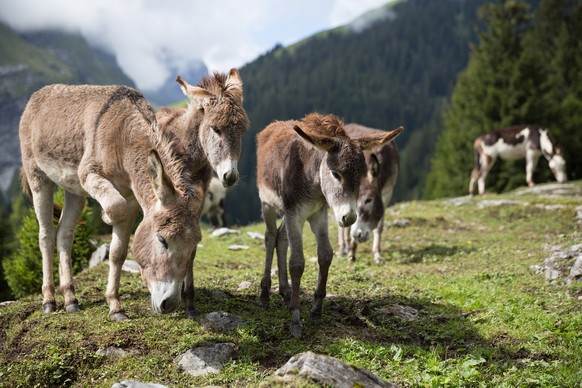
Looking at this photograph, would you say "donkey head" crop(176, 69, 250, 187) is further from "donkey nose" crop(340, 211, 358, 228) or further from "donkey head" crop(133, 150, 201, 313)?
"donkey nose" crop(340, 211, 358, 228)

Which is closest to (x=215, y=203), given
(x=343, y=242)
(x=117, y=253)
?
(x=343, y=242)

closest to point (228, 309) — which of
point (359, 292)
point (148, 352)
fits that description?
point (148, 352)

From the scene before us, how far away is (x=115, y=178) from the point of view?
19.5 ft

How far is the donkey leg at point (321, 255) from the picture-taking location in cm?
576

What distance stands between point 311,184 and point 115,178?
7.66 ft

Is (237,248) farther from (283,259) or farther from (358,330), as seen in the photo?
(358,330)

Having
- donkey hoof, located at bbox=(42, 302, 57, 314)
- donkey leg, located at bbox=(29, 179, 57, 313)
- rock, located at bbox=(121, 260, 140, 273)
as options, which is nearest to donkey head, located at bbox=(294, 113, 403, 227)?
donkey hoof, located at bbox=(42, 302, 57, 314)

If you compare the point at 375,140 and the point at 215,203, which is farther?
the point at 215,203

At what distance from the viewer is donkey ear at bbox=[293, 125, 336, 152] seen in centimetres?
516

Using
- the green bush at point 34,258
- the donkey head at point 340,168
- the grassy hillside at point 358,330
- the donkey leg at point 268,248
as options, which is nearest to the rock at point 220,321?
the grassy hillside at point 358,330

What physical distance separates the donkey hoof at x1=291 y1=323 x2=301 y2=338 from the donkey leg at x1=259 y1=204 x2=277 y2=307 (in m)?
1.28

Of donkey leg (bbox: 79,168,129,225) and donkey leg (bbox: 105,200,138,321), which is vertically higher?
donkey leg (bbox: 79,168,129,225)

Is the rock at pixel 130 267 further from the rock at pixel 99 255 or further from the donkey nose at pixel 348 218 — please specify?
the donkey nose at pixel 348 218

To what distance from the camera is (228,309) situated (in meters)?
6.57
